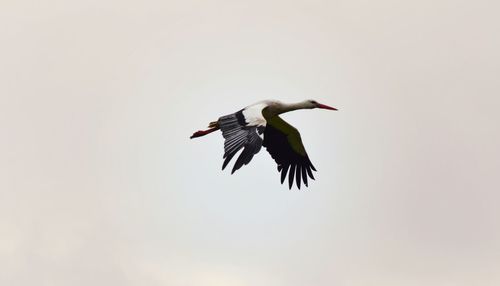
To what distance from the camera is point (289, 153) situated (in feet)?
96.2

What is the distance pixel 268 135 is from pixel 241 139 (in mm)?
6160

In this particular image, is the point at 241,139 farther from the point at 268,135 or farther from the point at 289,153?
the point at 289,153

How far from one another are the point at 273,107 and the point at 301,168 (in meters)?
2.66

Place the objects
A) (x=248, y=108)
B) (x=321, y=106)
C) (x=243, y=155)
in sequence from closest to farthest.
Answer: (x=243, y=155) → (x=248, y=108) → (x=321, y=106)

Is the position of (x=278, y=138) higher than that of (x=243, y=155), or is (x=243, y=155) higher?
(x=278, y=138)

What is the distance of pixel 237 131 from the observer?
23.5 metres

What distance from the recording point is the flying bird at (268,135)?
22688mm

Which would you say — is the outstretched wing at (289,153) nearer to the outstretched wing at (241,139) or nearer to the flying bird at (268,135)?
the flying bird at (268,135)

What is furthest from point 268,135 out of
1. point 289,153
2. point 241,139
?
point 241,139

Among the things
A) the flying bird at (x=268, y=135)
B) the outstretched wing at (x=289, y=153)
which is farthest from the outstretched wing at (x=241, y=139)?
the outstretched wing at (x=289, y=153)

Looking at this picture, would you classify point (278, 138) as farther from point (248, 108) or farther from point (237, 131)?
point (237, 131)

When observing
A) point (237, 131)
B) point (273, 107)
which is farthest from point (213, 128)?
point (237, 131)

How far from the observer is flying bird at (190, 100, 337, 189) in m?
22.7

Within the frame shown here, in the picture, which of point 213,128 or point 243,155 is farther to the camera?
point 213,128
